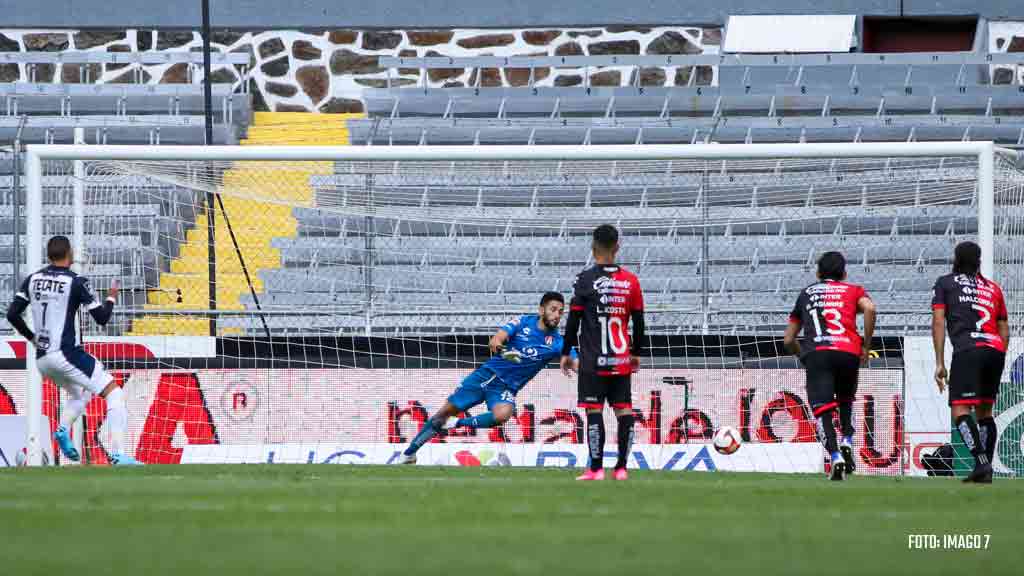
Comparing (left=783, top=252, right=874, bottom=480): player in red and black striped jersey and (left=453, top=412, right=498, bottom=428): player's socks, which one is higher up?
(left=783, top=252, right=874, bottom=480): player in red and black striped jersey

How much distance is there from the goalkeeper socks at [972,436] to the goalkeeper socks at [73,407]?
6469 millimetres

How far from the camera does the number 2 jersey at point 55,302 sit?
1143 centimetres

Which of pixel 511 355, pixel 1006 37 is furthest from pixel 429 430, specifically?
pixel 1006 37

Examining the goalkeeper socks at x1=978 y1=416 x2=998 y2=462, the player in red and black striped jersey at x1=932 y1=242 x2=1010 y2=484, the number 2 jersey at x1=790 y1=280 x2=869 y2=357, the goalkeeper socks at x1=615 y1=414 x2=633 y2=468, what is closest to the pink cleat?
the goalkeeper socks at x1=615 y1=414 x2=633 y2=468

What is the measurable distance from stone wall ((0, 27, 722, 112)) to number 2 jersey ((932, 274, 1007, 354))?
40.0 ft

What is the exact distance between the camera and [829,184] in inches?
590

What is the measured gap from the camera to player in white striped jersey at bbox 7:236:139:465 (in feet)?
37.5

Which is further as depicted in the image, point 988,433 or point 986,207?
point 986,207

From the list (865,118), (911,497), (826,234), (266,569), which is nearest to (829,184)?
(826,234)

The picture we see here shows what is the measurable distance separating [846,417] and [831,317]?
830 millimetres

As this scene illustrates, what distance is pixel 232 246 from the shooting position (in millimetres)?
15062

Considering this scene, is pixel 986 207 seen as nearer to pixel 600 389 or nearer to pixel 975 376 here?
pixel 975 376

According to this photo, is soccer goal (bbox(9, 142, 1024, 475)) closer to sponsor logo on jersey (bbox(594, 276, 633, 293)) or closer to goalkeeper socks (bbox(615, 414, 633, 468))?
sponsor logo on jersey (bbox(594, 276, 633, 293))

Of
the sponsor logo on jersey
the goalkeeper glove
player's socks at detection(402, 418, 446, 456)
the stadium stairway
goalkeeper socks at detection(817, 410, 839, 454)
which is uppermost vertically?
the stadium stairway
